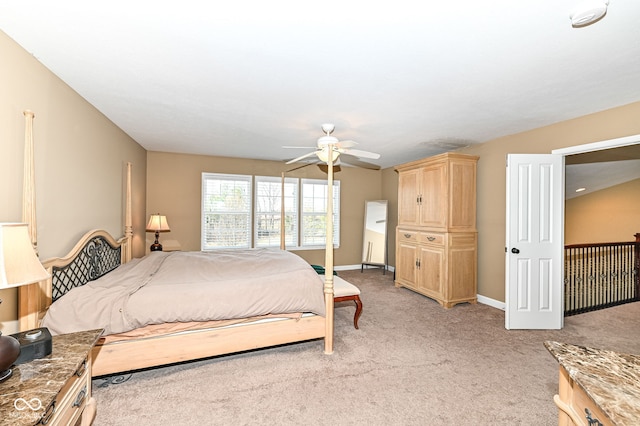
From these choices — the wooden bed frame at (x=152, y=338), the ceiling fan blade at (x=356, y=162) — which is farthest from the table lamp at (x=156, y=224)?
the ceiling fan blade at (x=356, y=162)

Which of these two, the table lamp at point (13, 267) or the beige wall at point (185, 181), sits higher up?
the beige wall at point (185, 181)

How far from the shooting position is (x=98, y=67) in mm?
2146

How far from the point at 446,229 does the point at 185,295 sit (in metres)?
3.50

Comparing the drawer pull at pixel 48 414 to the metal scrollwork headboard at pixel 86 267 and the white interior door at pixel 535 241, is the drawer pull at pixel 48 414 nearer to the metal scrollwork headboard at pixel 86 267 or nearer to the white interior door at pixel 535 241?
the metal scrollwork headboard at pixel 86 267

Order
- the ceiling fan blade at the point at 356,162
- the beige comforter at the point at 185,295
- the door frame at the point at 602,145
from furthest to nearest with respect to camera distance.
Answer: the ceiling fan blade at the point at 356,162 < the door frame at the point at 602,145 < the beige comforter at the point at 185,295

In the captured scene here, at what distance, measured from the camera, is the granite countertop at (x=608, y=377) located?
809 millimetres

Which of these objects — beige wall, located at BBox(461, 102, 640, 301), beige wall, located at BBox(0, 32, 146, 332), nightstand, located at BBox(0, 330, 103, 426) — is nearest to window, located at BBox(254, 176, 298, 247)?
beige wall, located at BBox(0, 32, 146, 332)

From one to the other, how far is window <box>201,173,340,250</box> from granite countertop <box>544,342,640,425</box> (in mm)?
5077

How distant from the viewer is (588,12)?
1.48 m

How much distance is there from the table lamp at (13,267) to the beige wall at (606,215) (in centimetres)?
784

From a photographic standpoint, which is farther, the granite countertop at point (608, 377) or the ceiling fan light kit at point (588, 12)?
the ceiling fan light kit at point (588, 12)

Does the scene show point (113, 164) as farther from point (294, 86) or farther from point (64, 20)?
point (294, 86)

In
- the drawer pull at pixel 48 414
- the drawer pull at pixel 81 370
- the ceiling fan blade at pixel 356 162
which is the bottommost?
the drawer pull at pixel 81 370

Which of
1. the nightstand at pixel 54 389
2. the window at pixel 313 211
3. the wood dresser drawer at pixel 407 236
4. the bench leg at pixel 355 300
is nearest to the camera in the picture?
the nightstand at pixel 54 389
